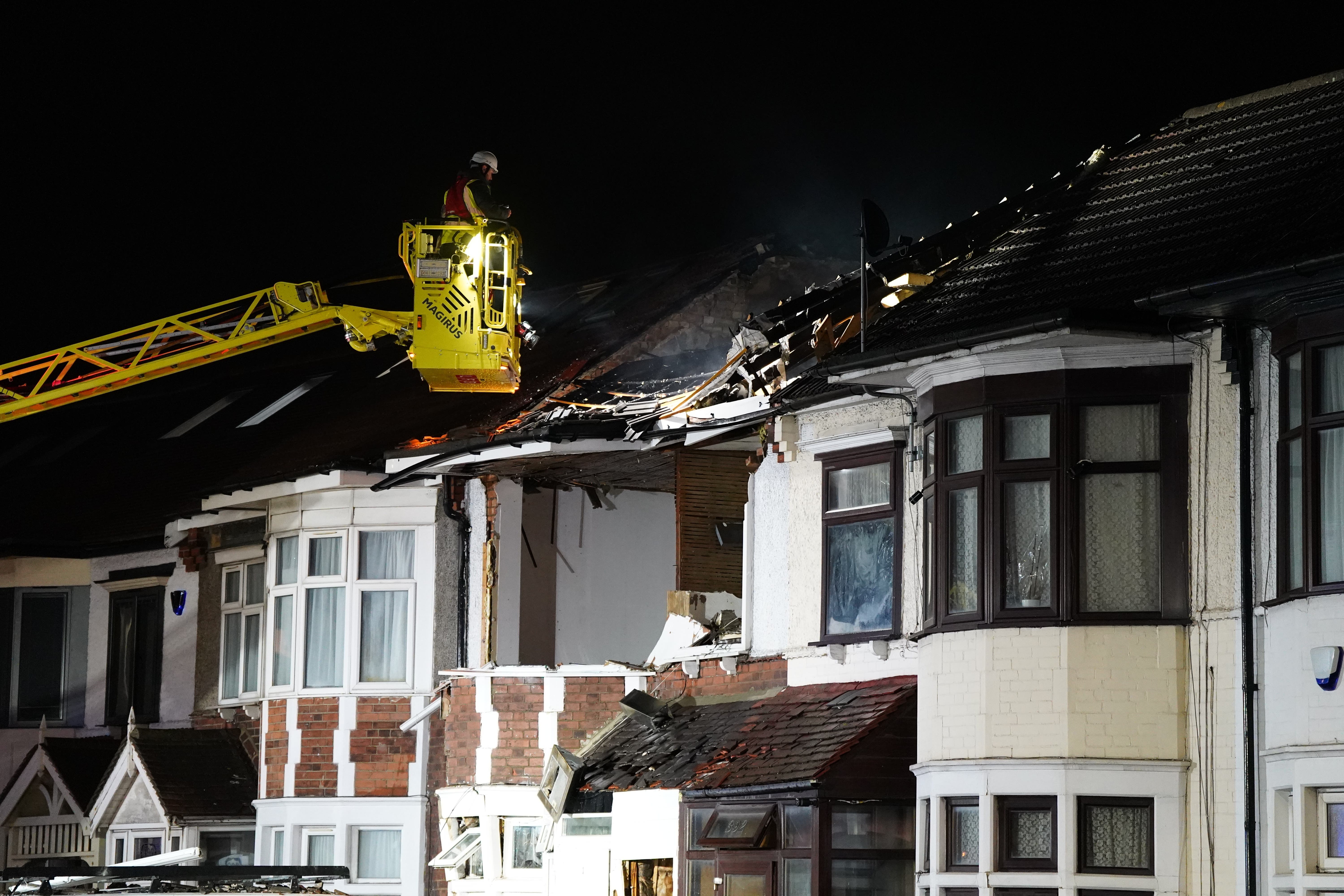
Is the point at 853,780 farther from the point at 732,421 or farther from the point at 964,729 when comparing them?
the point at 732,421

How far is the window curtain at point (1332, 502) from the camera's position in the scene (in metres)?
14.8

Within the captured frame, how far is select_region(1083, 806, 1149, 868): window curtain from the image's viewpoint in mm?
16141

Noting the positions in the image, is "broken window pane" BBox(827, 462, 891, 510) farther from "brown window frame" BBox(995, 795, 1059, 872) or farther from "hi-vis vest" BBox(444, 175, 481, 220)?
"hi-vis vest" BBox(444, 175, 481, 220)

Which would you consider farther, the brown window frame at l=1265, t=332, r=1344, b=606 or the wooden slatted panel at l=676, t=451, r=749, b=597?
the wooden slatted panel at l=676, t=451, r=749, b=597

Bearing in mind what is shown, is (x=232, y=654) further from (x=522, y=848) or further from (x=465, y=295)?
(x=465, y=295)

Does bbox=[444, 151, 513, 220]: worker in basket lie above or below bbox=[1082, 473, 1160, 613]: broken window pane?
above

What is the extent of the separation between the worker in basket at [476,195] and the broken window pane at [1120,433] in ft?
28.8

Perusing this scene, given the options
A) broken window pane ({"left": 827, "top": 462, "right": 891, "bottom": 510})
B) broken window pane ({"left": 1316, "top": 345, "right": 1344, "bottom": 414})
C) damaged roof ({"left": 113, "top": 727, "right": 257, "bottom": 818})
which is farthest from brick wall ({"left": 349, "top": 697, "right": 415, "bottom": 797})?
broken window pane ({"left": 1316, "top": 345, "right": 1344, "bottom": 414})

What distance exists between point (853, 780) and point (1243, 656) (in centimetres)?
391

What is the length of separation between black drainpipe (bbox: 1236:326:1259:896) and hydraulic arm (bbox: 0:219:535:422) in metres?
9.95

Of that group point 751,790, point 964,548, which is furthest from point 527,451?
point 964,548

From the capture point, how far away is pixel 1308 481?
15.0m

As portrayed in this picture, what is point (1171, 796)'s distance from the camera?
16.0m

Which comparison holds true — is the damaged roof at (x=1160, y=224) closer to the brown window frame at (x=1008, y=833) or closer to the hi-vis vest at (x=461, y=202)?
the brown window frame at (x=1008, y=833)
